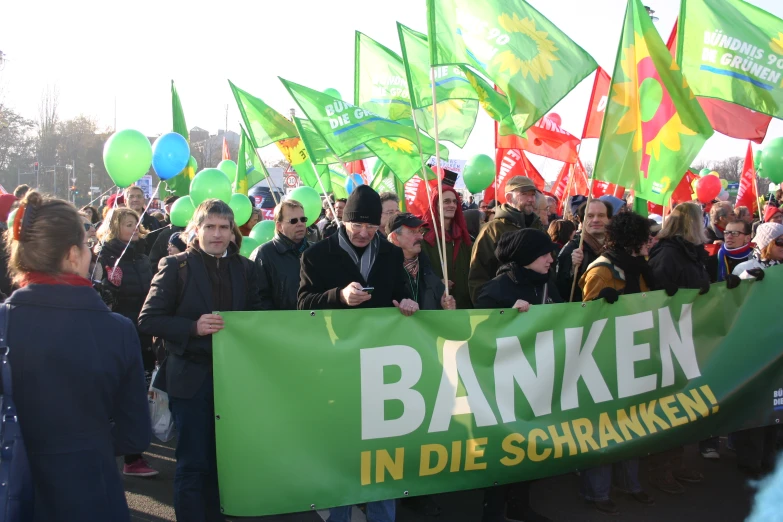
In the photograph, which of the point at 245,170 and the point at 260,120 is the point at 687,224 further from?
the point at 245,170

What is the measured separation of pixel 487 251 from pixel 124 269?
10.3 feet

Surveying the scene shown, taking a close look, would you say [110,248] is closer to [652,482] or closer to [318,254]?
[318,254]

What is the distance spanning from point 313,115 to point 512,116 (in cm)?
280

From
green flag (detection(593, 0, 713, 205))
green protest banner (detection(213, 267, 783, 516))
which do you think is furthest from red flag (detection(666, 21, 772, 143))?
green protest banner (detection(213, 267, 783, 516))

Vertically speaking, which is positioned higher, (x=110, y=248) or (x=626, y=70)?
(x=626, y=70)

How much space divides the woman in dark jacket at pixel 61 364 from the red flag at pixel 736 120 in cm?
633

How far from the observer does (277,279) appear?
5.13 metres

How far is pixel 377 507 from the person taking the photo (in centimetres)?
384

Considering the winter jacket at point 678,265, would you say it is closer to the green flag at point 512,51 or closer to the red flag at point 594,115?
the green flag at point 512,51

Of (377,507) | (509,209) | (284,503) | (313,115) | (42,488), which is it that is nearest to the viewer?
(42,488)

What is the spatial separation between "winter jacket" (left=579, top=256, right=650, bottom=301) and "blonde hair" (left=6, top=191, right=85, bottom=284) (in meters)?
3.30

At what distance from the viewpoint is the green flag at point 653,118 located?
5.26 meters

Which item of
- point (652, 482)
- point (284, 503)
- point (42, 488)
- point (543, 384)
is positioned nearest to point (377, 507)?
point (284, 503)

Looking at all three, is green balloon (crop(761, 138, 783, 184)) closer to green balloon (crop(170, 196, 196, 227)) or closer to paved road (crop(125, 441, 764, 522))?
paved road (crop(125, 441, 764, 522))
